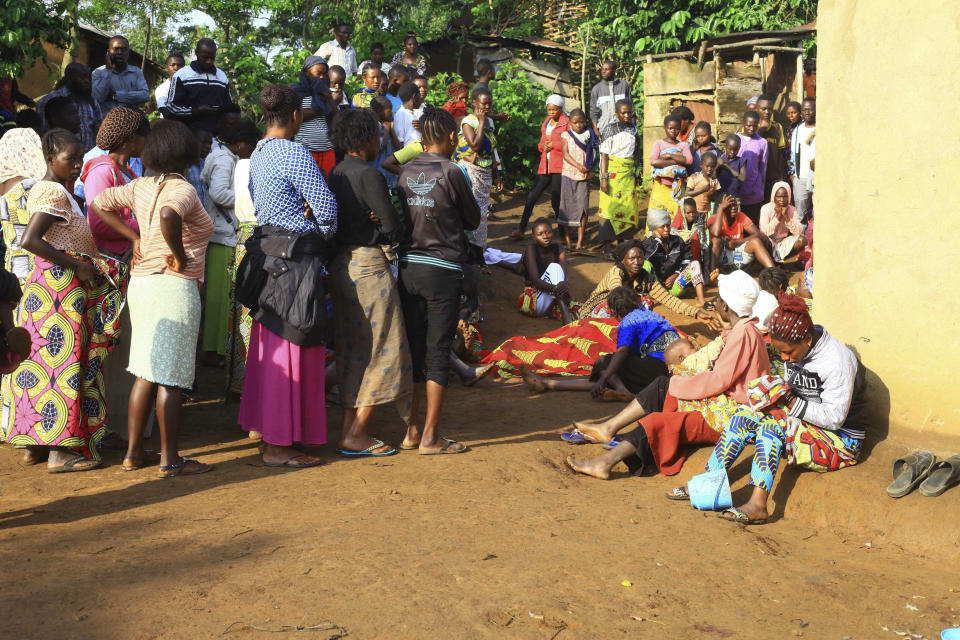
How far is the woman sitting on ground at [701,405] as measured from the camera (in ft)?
17.2

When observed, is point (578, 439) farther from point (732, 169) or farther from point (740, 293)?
point (732, 169)

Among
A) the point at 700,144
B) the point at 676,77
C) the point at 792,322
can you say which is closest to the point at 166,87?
the point at 700,144

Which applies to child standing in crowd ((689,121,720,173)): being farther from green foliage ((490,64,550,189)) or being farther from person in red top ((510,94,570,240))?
green foliage ((490,64,550,189))

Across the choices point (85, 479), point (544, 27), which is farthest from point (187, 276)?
point (544, 27)

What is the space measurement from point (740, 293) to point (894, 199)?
0.99 metres

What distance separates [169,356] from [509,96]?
37.2 ft

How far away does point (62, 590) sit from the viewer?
3.31m

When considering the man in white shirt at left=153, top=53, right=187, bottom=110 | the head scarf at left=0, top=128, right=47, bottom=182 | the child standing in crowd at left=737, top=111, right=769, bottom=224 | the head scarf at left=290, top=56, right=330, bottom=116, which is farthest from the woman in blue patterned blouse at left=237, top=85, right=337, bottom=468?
the child standing in crowd at left=737, top=111, right=769, bottom=224

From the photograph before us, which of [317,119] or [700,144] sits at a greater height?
[317,119]

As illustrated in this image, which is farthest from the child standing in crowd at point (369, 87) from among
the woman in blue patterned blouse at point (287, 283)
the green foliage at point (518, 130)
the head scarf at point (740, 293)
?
the head scarf at point (740, 293)

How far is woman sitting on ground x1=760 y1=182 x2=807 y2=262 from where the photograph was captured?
11.4 metres

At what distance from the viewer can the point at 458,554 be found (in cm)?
388

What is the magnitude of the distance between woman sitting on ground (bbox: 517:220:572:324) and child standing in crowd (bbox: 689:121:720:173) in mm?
2430

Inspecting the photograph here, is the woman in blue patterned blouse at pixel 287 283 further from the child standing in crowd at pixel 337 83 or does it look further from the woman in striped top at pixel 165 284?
the child standing in crowd at pixel 337 83
